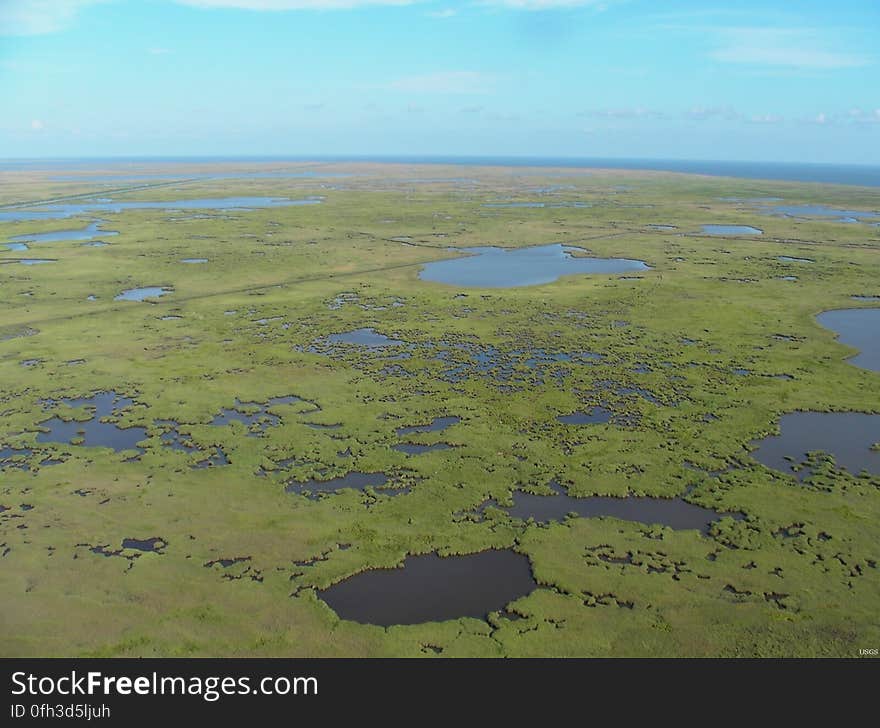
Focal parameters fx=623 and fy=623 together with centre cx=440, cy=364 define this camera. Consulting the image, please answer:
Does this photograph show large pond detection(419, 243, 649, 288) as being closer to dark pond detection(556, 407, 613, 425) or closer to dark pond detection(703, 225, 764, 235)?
dark pond detection(556, 407, 613, 425)

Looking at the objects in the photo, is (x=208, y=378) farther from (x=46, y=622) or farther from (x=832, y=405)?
(x=832, y=405)

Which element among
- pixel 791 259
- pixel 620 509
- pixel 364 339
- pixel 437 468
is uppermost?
pixel 791 259

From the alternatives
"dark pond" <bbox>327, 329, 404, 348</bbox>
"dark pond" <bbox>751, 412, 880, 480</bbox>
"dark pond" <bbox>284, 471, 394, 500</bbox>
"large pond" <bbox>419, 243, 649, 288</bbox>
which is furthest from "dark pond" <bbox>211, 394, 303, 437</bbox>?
"large pond" <bbox>419, 243, 649, 288</bbox>

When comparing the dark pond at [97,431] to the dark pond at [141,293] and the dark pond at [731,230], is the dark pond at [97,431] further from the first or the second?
the dark pond at [731,230]

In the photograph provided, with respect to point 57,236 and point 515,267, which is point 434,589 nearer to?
point 515,267

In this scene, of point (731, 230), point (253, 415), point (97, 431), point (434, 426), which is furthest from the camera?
point (731, 230)

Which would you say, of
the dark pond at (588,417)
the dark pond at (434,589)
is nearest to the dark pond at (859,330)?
the dark pond at (588,417)

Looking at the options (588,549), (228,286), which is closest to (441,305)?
(228,286)

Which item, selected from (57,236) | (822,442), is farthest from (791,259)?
(57,236)

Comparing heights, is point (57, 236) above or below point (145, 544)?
above
